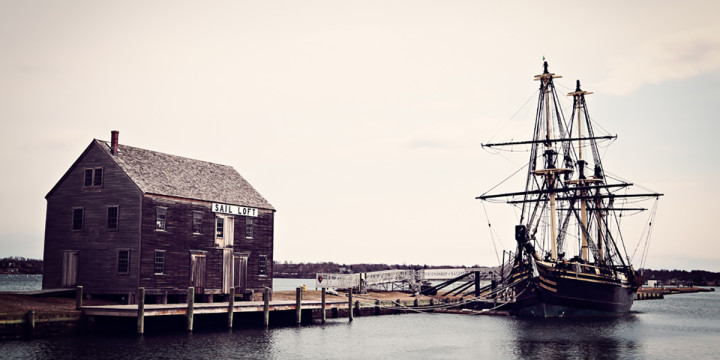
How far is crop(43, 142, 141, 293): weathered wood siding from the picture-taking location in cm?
4225

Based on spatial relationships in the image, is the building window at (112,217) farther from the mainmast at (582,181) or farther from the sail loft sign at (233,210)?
the mainmast at (582,181)

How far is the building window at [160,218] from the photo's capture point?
142 ft

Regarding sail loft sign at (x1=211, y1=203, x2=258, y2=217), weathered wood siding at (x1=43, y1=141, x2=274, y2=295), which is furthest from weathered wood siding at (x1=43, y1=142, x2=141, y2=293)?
sail loft sign at (x1=211, y1=203, x2=258, y2=217)

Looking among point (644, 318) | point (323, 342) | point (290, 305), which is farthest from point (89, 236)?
point (644, 318)

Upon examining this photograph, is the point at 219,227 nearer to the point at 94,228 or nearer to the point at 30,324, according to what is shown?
the point at 94,228

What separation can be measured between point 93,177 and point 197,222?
7.31 meters

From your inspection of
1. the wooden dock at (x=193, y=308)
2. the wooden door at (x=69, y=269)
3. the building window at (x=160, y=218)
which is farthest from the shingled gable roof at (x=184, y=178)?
the wooden dock at (x=193, y=308)

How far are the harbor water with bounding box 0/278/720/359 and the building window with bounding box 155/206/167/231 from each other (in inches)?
300

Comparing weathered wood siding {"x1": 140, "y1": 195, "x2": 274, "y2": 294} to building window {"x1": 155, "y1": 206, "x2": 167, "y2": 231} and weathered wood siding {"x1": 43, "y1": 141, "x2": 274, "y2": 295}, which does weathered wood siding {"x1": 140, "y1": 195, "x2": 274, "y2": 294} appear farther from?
building window {"x1": 155, "y1": 206, "x2": 167, "y2": 231}

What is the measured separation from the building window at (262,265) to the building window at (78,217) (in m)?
13.1

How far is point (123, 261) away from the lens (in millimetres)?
42188

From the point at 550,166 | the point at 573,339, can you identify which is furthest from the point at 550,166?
the point at 573,339

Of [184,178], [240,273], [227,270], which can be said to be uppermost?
[184,178]

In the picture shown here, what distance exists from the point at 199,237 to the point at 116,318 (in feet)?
33.6
